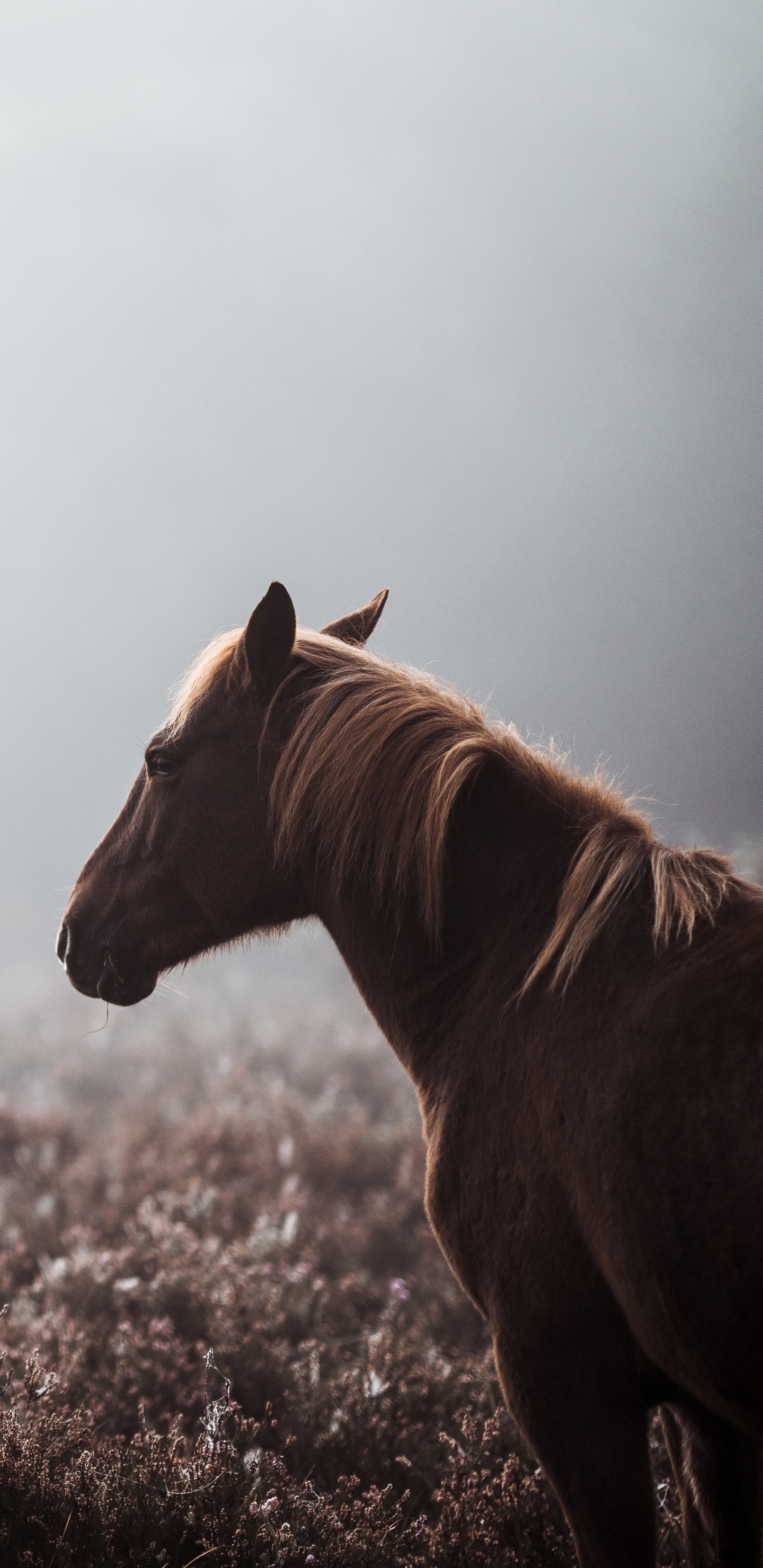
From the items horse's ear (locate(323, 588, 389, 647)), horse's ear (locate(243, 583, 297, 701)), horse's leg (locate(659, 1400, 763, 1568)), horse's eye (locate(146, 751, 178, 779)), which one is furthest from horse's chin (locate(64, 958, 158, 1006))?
horse's leg (locate(659, 1400, 763, 1568))

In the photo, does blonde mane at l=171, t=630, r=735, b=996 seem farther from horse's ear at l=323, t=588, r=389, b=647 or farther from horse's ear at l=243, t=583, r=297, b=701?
horse's ear at l=323, t=588, r=389, b=647

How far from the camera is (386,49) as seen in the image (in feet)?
124

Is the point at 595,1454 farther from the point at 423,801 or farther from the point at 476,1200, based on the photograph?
the point at 423,801

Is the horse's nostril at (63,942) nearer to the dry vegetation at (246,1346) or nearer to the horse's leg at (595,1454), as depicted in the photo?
the dry vegetation at (246,1346)

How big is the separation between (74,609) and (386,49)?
98.4 feet

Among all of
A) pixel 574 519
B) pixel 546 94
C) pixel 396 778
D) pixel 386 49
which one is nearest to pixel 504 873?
pixel 396 778

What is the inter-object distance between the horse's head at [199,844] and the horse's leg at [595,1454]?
1125 mm

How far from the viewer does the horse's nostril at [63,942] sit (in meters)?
2.23

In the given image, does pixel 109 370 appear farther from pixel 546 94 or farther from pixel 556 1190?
pixel 556 1190

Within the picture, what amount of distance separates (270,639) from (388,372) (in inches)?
1439

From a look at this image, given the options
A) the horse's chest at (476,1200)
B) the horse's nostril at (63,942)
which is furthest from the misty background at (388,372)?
the horse's chest at (476,1200)

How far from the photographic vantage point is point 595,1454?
4.81 ft

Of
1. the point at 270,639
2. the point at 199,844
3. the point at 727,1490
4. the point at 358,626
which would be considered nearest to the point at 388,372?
the point at 358,626

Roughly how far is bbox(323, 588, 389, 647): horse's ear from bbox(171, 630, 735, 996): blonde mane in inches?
12.5
